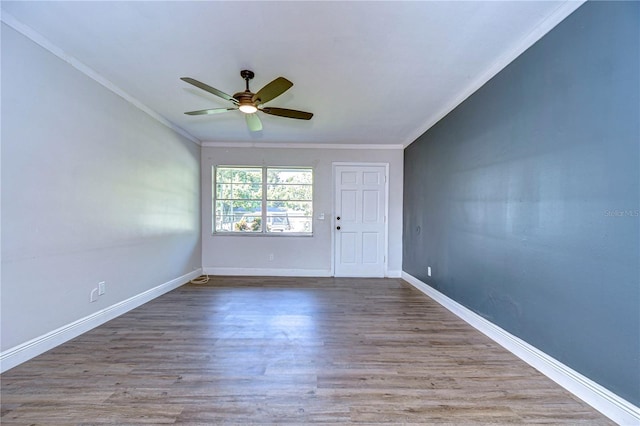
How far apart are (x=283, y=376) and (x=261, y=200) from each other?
3528mm

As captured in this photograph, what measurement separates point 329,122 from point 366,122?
0.54 metres

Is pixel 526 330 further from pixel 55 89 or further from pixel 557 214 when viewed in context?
pixel 55 89

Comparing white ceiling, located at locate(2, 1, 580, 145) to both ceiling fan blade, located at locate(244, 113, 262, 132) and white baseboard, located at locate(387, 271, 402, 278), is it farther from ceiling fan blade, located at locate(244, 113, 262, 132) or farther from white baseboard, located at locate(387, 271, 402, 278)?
white baseboard, located at locate(387, 271, 402, 278)

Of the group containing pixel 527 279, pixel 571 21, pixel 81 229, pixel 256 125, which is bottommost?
pixel 527 279

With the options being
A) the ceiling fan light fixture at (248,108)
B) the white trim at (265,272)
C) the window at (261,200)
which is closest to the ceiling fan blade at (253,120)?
the ceiling fan light fixture at (248,108)

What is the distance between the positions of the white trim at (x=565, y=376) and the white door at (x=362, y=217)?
227cm

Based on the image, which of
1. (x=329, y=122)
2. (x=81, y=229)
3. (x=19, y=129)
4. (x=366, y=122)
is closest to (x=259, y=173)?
(x=329, y=122)

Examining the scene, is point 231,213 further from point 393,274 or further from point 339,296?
point 393,274

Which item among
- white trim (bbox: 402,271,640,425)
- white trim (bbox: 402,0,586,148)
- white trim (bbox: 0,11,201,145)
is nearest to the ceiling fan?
white trim (bbox: 0,11,201,145)

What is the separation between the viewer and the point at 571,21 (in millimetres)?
1696

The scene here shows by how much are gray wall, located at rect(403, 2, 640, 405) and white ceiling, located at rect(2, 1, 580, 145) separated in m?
0.30

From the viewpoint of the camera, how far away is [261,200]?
4961 millimetres

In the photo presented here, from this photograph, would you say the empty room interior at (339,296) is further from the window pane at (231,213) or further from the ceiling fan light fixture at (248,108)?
the window pane at (231,213)

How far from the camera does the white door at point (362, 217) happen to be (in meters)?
4.96
